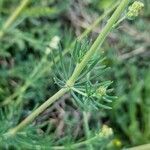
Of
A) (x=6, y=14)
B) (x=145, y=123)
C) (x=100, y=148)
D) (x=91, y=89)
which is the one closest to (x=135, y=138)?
(x=145, y=123)

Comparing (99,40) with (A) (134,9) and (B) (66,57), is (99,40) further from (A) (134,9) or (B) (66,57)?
(B) (66,57)

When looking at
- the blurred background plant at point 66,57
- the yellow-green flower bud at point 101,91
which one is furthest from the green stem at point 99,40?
the blurred background plant at point 66,57

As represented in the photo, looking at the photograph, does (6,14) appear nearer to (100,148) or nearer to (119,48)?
(119,48)

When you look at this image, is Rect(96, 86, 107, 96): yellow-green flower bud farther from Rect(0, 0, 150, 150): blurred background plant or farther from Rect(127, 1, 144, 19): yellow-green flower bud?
Rect(0, 0, 150, 150): blurred background plant

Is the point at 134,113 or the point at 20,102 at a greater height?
the point at 20,102

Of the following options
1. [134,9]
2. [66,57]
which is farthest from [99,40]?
[66,57]

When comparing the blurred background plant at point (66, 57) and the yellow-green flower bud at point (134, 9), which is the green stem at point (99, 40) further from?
the blurred background plant at point (66, 57)

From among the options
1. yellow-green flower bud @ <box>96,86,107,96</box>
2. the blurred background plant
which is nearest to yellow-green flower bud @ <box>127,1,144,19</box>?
yellow-green flower bud @ <box>96,86,107,96</box>

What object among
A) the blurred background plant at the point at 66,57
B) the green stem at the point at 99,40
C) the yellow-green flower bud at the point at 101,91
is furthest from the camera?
the blurred background plant at the point at 66,57
